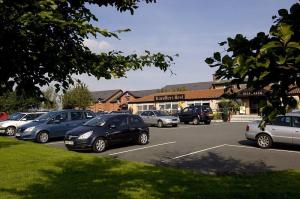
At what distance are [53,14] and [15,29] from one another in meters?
0.30

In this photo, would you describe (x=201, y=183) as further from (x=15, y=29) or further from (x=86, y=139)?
(x=86, y=139)

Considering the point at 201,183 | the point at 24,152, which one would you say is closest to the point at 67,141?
the point at 24,152

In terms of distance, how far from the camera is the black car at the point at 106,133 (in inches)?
650

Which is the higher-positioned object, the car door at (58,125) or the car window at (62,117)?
the car window at (62,117)

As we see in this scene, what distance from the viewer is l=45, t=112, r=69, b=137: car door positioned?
21219 mm

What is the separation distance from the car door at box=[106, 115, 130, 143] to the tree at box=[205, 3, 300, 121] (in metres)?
13.8

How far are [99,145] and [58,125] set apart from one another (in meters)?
5.66

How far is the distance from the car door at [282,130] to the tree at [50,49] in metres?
13.1

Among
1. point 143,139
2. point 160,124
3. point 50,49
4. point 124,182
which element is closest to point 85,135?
point 143,139

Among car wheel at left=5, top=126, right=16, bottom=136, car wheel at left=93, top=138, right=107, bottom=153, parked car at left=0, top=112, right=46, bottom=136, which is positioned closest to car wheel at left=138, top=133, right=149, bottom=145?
car wheel at left=93, top=138, right=107, bottom=153

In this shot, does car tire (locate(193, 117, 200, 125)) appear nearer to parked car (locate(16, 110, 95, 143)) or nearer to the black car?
parked car (locate(16, 110, 95, 143))

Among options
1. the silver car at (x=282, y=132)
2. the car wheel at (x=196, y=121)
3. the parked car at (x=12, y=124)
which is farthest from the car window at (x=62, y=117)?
the car wheel at (x=196, y=121)

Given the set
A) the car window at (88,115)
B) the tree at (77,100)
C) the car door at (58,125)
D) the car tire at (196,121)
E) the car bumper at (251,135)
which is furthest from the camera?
the tree at (77,100)

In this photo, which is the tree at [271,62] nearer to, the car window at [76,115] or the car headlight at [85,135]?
the car headlight at [85,135]
